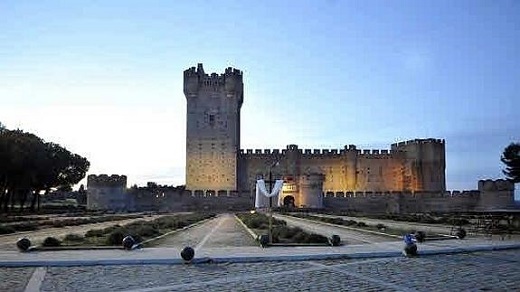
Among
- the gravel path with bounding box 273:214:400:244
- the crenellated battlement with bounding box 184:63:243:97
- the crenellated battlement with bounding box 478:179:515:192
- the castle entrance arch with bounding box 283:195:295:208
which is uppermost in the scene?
the crenellated battlement with bounding box 184:63:243:97

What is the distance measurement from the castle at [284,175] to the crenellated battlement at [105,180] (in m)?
0.09

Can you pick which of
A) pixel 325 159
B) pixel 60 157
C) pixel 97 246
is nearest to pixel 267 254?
pixel 97 246

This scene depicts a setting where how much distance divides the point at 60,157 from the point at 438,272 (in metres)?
48.3

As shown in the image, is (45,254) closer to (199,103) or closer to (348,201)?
(348,201)

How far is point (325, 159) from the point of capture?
69188 mm

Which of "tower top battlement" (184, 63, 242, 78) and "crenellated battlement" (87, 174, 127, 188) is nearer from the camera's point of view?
"crenellated battlement" (87, 174, 127, 188)

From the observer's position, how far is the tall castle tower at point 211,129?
65375 mm

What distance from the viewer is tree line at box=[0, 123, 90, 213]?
3919cm

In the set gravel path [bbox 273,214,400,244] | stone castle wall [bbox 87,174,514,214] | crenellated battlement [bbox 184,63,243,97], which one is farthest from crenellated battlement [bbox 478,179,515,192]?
gravel path [bbox 273,214,400,244]

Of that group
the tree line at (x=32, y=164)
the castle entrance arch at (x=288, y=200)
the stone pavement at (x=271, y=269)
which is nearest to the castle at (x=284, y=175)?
the castle entrance arch at (x=288, y=200)

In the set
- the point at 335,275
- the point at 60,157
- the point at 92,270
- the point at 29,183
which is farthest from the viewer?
the point at 60,157

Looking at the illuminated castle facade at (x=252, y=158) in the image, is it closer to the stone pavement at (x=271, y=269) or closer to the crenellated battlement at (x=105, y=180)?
the crenellated battlement at (x=105, y=180)

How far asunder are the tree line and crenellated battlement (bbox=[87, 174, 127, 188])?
2728 mm

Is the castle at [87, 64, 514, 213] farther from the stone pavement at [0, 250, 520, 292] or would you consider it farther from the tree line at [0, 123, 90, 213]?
the stone pavement at [0, 250, 520, 292]
